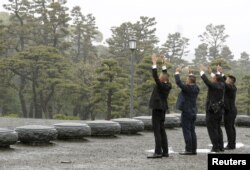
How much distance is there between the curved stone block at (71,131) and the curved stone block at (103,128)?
0.76 metres

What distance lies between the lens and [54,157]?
9.16 meters

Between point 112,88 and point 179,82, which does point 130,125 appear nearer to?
point 179,82

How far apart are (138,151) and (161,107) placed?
1.92 meters

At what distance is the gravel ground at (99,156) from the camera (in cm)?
813

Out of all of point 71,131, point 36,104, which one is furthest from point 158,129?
point 36,104

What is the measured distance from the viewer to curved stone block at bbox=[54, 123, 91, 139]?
11.9 m

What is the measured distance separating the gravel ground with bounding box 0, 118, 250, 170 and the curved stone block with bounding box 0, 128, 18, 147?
164mm

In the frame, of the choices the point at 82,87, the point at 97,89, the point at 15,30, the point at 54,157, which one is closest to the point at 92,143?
the point at 54,157

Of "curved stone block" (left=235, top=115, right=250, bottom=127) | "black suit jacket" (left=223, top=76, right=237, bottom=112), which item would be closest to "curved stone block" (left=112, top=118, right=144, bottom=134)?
"black suit jacket" (left=223, top=76, right=237, bottom=112)

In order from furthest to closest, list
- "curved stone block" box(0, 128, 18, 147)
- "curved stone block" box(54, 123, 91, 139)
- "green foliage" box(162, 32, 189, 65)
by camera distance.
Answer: "green foliage" box(162, 32, 189, 65)
"curved stone block" box(54, 123, 91, 139)
"curved stone block" box(0, 128, 18, 147)

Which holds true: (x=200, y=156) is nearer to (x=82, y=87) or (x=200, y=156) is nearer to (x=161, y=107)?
(x=161, y=107)

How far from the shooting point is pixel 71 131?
11.9m

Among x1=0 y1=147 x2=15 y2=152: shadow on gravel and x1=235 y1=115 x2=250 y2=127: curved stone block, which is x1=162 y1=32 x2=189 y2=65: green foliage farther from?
x1=0 y1=147 x2=15 y2=152: shadow on gravel

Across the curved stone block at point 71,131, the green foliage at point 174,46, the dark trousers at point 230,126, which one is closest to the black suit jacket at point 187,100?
the dark trousers at point 230,126
